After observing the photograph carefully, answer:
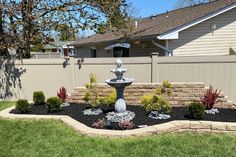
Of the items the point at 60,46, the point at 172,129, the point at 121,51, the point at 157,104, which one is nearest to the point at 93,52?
the point at 60,46

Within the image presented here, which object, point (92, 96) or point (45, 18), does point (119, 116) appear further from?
point (45, 18)

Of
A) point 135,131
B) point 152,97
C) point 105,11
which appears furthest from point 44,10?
point 135,131

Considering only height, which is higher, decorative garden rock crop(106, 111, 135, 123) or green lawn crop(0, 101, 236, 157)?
decorative garden rock crop(106, 111, 135, 123)

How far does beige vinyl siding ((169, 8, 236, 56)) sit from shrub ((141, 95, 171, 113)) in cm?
504

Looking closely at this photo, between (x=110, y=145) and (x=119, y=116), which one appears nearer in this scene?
(x=110, y=145)

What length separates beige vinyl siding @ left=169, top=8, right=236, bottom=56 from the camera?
458 inches

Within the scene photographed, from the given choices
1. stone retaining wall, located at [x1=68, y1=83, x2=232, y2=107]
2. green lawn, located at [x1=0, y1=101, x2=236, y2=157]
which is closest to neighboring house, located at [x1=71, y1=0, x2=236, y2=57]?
stone retaining wall, located at [x1=68, y1=83, x2=232, y2=107]

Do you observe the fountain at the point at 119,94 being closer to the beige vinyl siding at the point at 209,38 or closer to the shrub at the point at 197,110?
the shrub at the point at 197,110

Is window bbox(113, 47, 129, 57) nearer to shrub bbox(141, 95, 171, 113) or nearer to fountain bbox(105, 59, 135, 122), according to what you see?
shrub bbox(141, 95, 171, 113)

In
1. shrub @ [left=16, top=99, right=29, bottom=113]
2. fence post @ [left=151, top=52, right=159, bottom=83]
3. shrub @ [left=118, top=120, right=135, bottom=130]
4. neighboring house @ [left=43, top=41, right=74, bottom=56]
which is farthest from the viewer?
neighboring house @ [left=43, top=41, right=74, bottom=56]

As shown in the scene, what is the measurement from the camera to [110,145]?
5.29 m

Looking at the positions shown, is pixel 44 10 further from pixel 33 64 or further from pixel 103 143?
pixel 103 143

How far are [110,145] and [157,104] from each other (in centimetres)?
196

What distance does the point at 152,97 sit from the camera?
273 inches
